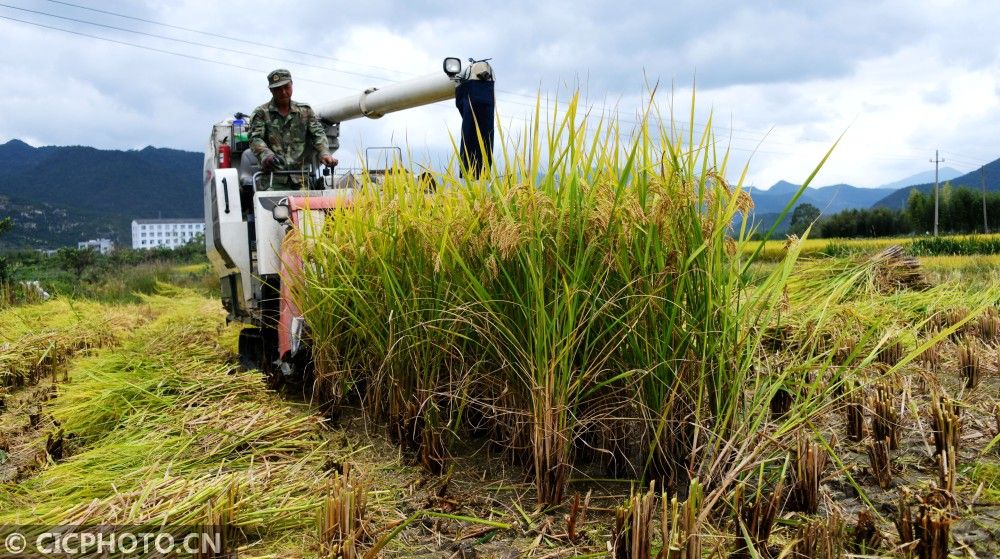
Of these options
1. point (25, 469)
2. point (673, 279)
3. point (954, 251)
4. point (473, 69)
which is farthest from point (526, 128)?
point (954, 251)

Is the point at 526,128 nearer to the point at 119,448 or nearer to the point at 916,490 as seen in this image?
the point at 916,490

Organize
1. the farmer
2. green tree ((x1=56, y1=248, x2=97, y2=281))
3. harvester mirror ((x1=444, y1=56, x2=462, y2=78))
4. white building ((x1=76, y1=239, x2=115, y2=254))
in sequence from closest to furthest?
the farmer, harvester mirror ((x1=444, y1=56, x2=462, y2=78)), green tree ((x1=56, y1=248, x2=97, y2=281)), white building ((x1=76, y1=239, x2=115, y2=254))

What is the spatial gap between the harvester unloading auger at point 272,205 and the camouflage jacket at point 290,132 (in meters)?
0.17

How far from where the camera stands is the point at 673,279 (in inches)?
119

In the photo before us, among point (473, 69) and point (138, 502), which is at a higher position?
point (473, 69)

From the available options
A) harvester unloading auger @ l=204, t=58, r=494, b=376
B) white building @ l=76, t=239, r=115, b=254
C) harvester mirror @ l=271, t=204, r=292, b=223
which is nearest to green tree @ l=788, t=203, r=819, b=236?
harvester unloading auger @ l=204, t=58, r=494, b=376

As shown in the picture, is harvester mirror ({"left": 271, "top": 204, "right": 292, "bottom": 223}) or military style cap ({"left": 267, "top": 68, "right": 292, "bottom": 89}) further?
military style cap ({"left": 267, "top": 68, "right": 292, "bottom": 89})

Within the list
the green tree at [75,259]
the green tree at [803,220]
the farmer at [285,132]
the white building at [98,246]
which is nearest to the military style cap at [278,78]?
the farmer at [285,132]

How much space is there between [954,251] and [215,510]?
2725 cm

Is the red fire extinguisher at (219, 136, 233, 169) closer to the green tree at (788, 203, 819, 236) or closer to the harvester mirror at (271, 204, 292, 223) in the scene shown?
the harvester mirror at (271, 204, 292, 223)

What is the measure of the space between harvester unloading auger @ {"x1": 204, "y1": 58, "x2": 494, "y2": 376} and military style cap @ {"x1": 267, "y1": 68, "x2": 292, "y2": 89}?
0.65m

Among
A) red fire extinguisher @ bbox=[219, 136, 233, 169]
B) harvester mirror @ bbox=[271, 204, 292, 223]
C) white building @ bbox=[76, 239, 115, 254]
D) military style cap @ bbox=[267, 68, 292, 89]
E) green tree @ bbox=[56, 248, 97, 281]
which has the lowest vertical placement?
green tree @ bbox=[56, 248, 97, 281]

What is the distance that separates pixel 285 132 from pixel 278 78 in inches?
18.7

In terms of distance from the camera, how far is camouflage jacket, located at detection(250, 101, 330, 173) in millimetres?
6902
